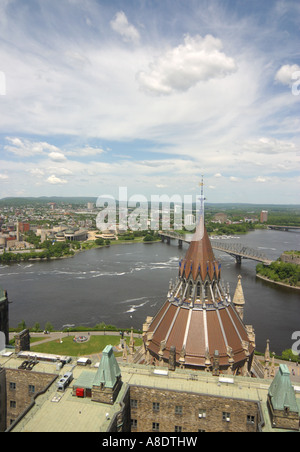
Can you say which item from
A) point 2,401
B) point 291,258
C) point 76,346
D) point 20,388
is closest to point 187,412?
point 20,388

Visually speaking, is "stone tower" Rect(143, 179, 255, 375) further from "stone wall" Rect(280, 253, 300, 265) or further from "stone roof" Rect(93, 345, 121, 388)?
"stone wall" Rect(280, 253, 300, 265)

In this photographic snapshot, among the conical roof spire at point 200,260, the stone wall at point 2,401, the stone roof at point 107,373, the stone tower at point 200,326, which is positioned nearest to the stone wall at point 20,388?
the stone wall at point 2,401

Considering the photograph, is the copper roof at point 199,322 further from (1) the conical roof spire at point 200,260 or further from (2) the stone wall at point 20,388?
(2) the stone wall at point 20,388

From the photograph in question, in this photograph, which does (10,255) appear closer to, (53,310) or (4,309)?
(53,310)

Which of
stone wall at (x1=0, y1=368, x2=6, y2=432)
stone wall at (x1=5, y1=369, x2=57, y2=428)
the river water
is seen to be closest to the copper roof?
stone wall at (x1=5, y1=369, x2=57, y2=428)
